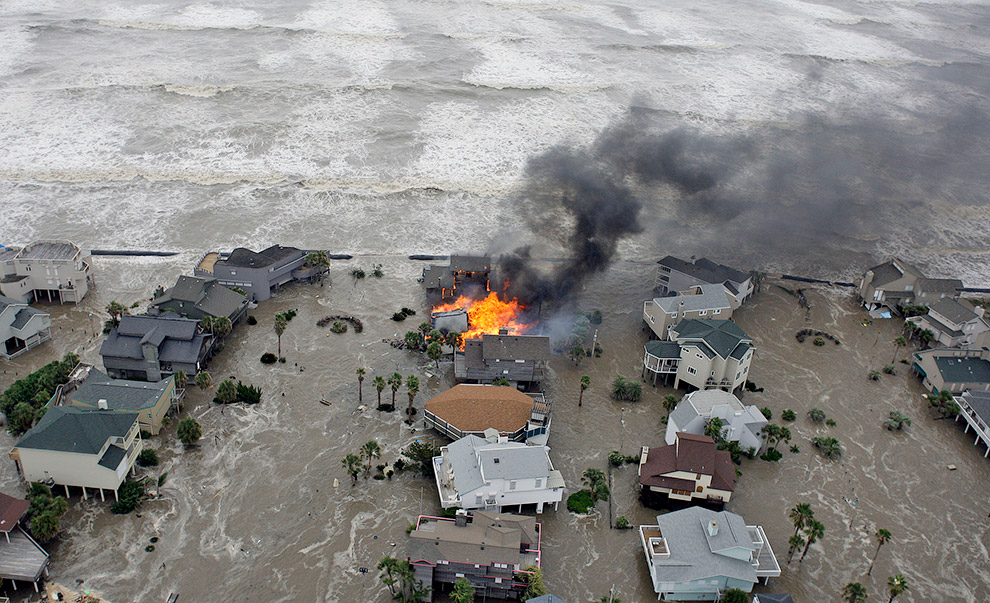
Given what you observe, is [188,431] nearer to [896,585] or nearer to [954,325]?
[896,585]

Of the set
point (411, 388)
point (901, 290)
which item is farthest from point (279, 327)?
point (901, 290)

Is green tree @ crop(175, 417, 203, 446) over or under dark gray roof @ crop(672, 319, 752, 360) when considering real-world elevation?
under

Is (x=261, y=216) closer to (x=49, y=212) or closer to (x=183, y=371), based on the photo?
(x=49, y=212)

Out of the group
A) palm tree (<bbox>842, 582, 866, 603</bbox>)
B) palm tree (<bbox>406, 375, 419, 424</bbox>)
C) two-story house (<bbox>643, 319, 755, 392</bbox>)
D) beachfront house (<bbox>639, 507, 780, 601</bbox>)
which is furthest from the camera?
two-story house (<bbox>643, 319, 755, 392</bbox>)

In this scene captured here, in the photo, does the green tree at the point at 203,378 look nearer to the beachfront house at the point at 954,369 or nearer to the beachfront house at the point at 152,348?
the beachfront house at the point at 152,348

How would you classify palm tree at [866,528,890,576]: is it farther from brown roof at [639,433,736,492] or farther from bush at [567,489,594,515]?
bush at [567,489,594,515]

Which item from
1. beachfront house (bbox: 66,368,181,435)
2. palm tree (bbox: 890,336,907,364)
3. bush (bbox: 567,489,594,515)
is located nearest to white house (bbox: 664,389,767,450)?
bush (bbox: 567,489,594,515)
